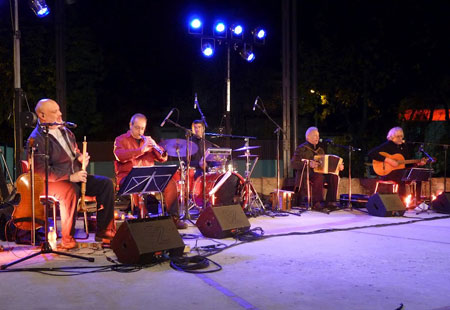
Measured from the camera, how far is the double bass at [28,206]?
5.20 meters

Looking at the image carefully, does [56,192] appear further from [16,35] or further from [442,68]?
[442,68]

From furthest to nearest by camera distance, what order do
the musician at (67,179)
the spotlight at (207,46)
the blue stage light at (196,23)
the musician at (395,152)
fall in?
the spotlight at (207,46), the blue stage light at (196,23), the musician at (395,152), the musician at (67,179)

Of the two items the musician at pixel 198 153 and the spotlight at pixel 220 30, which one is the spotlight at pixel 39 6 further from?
the spotlight at pixel 220 30

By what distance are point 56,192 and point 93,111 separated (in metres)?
15.9

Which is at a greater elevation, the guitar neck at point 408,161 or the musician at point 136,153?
the musician at point 136,153

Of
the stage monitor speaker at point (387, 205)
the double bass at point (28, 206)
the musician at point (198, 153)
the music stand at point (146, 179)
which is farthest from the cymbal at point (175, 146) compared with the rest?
the stage monitor speaker at point (387, 205)

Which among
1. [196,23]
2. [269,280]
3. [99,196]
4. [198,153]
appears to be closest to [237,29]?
[196,23]

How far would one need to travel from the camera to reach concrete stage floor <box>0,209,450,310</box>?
10.8 ft

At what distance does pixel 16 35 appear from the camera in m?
6.96

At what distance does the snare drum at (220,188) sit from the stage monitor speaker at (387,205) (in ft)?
7.34

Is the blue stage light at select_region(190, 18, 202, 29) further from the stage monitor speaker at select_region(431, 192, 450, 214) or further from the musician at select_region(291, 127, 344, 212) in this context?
the stage monitor speaker at select_region(431, 192, 450, 214)

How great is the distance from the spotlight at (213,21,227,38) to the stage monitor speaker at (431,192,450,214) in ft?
16.4

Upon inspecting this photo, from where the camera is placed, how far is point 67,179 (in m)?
5.32

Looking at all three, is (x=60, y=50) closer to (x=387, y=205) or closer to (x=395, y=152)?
(x=387, y=205)
